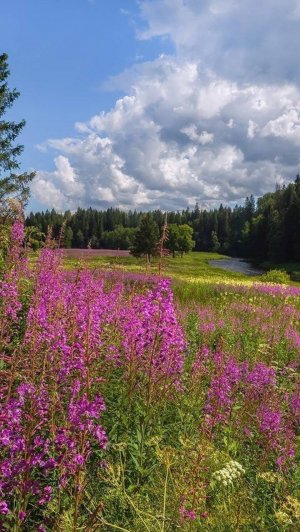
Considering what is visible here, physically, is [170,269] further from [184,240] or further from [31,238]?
[184,240]

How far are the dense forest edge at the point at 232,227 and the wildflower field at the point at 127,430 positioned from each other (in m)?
44.3

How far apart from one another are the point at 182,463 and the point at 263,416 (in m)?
1.63

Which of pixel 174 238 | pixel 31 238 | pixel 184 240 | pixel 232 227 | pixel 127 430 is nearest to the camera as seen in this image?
pixel 127 430

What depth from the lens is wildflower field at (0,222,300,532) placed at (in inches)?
102

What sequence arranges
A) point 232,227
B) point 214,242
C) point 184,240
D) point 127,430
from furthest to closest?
point 232,227, point 214,242, point 184,240, point 127,430

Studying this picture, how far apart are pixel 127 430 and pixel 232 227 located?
154 m

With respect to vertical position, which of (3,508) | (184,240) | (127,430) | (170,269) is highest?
(184,240)

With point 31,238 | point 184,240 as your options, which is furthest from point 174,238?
point 31,238

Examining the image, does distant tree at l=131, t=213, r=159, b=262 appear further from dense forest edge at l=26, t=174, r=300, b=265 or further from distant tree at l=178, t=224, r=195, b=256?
distant tree at l=178, t=224, r=195, b=256

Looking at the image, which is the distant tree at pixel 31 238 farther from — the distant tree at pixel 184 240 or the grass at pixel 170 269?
the distant tree at pixel 184 240

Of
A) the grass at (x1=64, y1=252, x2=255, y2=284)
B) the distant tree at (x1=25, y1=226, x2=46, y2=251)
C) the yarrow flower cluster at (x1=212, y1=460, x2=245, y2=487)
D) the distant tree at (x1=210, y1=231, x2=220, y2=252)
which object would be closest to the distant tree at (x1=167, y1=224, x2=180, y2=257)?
the grass at (x1=64, y1=252, x2=255, y2=284)

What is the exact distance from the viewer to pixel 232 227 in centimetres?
15488

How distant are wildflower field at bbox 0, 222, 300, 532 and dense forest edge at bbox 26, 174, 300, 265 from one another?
A: 4426 centimetres

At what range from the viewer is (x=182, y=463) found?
3.35 meters
